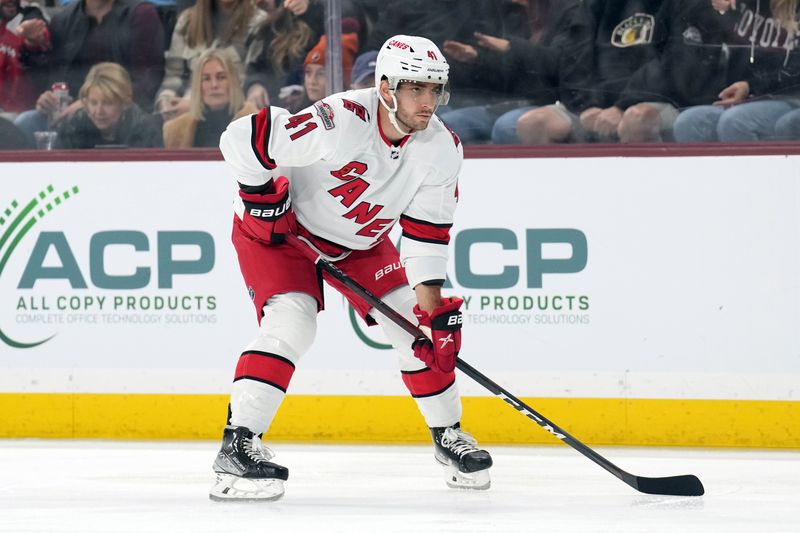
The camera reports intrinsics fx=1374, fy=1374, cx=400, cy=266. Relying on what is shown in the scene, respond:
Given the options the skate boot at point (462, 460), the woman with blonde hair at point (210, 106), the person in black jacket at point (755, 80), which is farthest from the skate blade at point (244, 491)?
the person in black jacket at point (755, 80)

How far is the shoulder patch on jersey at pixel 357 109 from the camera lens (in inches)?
136

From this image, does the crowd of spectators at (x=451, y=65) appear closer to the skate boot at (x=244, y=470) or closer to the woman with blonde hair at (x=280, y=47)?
the woman with blonde hair at (x=280, y=47)

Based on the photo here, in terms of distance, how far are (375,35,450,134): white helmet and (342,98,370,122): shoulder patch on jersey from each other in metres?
0.07

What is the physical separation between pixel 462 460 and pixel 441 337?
1.22 ft

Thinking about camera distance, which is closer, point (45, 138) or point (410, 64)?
point (410, 64)

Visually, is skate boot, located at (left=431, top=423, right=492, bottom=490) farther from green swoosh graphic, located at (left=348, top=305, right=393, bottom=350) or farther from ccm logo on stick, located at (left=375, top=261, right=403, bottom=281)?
green swoosh graphic, located at (left=348, top=305, right=393, bottom=350)

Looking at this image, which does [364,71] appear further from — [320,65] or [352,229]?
[352,229]

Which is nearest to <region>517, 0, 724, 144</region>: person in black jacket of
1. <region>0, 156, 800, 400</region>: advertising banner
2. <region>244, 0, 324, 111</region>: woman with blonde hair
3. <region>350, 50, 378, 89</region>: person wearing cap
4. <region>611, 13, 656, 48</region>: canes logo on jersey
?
<region>611, 13, 656, 48</region>: canes logo on jersey

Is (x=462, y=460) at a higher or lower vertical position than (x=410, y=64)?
lower

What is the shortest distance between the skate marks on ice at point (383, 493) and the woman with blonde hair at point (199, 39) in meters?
1.17

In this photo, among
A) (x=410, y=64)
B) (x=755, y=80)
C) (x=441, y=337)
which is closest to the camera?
(x=410, y=64)

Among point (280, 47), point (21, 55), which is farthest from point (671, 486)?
point (21, 55)

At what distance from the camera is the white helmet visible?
10.9ft

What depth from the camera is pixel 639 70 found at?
440 centimetres
